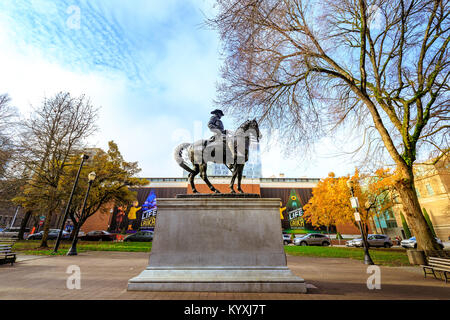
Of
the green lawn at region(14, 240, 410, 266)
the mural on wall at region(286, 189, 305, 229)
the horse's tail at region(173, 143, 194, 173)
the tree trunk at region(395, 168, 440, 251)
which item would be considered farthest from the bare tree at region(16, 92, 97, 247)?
the mural on wall at region(286, 189, 305, 229)

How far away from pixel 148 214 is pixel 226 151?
36849 millimetres

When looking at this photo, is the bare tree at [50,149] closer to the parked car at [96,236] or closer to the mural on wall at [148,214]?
the parked car at [96,236]

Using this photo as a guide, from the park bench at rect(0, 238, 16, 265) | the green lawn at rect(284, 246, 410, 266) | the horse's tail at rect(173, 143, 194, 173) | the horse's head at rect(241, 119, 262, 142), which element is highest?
the horse's head at rect(241, 119, 262, 142)

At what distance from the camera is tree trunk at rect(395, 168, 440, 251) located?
356 inches

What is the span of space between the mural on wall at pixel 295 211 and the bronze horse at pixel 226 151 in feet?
125

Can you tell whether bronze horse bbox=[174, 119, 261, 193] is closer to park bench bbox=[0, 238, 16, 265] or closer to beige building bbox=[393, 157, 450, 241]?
park bench bbox=[0, 238, 16, 265]

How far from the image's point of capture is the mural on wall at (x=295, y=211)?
39.8m

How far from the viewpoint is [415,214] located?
919cm

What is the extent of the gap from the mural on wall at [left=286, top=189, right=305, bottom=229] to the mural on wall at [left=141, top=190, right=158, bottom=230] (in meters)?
27.0

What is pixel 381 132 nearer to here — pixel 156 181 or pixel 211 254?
pixel 211 254

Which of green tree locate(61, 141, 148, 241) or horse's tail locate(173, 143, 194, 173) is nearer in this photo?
horse's tail locate(173, 143, 194, 173)

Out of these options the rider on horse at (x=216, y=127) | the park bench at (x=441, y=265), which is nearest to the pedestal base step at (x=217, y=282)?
the rider on horse at (x=216, y=127)

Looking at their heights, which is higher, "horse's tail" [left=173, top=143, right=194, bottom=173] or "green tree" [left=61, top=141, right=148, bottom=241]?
"green tree" [left=61, top=141, right=148, bottom=241]

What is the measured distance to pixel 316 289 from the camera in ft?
15.8
